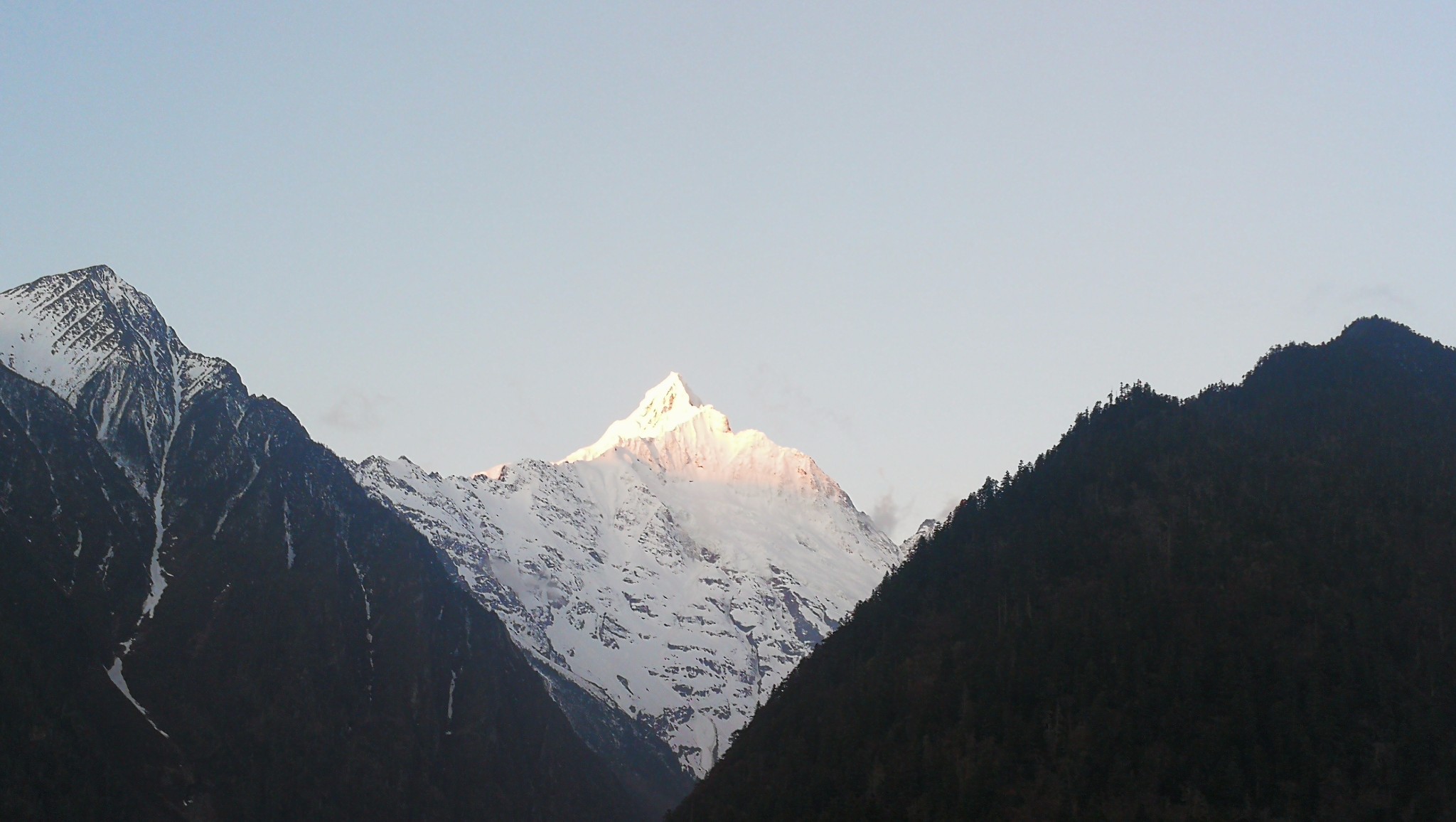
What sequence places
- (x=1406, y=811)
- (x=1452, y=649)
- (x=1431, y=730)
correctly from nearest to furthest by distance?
1. (x=1406, y=811)
2. (x=1431, y=730)
3. (x=1452, y=649)

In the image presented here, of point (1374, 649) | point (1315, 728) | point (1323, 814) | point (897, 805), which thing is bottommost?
point (897, 805)

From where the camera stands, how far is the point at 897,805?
194 metres

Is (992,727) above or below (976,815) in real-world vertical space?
above

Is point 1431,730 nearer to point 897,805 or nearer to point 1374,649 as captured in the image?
point 1374,649

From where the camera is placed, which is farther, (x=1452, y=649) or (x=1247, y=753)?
(x=1452, y=649)

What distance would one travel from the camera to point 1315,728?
595 ft

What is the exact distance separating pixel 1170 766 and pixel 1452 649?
41.4 m

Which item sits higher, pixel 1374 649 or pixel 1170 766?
pixel 1374 649

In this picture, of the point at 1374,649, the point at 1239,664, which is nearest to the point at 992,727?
the point at 1239,664

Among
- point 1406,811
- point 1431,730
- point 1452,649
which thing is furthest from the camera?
point 1452,649

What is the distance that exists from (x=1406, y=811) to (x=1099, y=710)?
1496 inches

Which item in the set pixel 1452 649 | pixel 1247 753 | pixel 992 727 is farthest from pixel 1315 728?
pixel 992 727

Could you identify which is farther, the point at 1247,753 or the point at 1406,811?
the point at 1247,753

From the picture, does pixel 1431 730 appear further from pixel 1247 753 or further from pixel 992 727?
pixel 992 727
